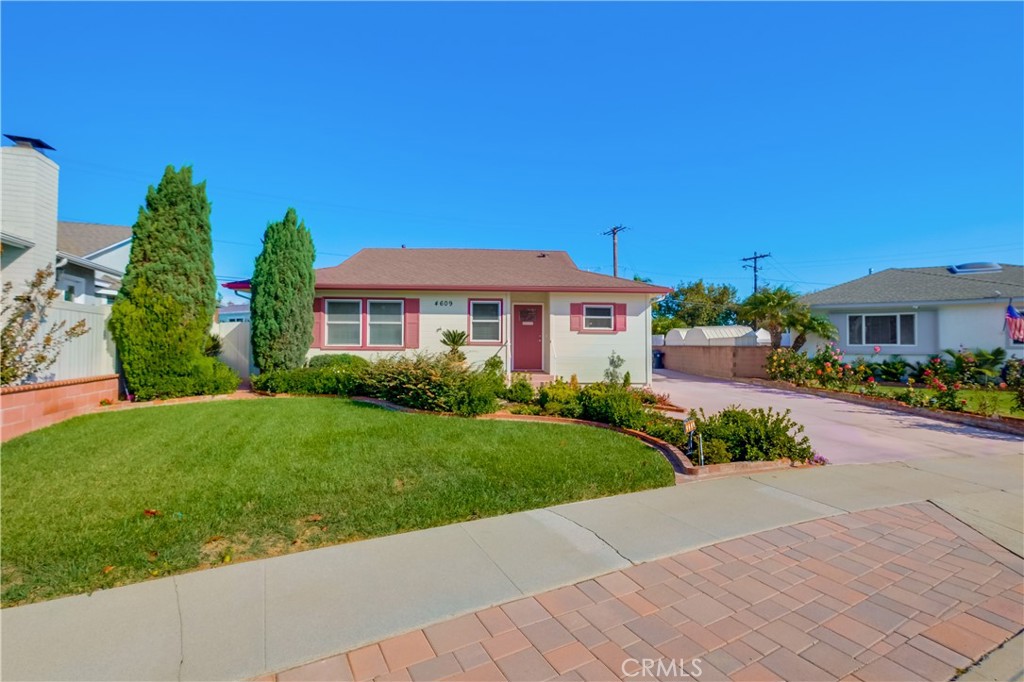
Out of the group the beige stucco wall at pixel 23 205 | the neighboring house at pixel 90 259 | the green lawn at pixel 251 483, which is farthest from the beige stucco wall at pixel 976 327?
the neighboring house at pixel 90 259

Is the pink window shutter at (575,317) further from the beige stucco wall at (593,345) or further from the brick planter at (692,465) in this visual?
the brick planter at (692,465)

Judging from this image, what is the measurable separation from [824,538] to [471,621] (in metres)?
3.14

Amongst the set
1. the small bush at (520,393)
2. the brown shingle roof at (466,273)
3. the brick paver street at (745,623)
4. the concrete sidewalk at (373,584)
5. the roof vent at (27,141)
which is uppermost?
the roof vent at (27,141)

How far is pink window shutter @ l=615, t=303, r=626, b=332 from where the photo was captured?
14367 mm

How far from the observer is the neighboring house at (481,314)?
1386 centimetres

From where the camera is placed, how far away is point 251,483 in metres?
4.77

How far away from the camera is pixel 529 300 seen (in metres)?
15.2

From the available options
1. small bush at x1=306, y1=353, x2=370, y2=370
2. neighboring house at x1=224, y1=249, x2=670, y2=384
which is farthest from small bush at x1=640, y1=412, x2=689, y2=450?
small bush at x1=306, y1=353, x2=370, y2=370

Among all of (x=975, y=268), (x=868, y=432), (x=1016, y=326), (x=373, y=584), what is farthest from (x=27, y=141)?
(x=975, y=268)

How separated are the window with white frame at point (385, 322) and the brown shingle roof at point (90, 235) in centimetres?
1355

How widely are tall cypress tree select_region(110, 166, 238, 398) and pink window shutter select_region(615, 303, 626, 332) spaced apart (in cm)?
1042

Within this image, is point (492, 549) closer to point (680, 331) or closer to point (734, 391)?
point (734, 391)

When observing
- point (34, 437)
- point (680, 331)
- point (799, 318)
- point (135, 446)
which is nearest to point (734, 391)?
point (799, 318)

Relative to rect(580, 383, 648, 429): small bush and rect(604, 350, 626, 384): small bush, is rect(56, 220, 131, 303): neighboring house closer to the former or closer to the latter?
rect(580, 383, 648, 429): small bush
